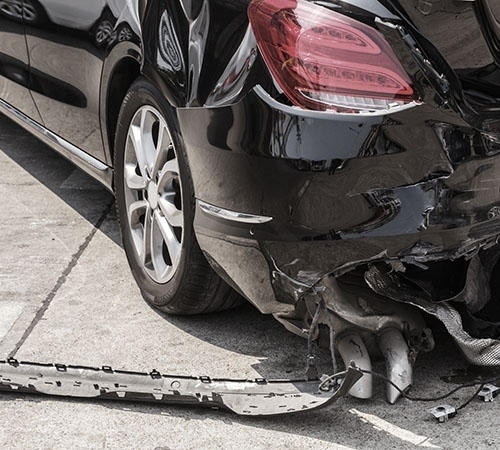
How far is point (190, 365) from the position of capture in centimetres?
370

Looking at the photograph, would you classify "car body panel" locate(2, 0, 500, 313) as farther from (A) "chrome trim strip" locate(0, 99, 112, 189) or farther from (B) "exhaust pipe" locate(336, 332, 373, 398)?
(A) "chrome trim strip" locate(0, 99, 112, 189)

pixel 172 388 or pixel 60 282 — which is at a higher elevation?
pixel 172 388

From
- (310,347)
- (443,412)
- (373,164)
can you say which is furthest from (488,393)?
(373,164)

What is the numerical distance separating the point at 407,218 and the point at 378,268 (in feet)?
1.35

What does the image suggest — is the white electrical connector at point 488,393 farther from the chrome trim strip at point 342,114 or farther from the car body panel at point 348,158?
the chrome trim strip at point 342,114

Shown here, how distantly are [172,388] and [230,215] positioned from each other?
57 cm

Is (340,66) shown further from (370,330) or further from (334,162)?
(370,330)

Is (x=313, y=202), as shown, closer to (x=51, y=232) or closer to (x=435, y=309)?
(x=435, y=309)

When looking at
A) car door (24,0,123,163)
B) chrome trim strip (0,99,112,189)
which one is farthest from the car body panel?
chrome trim strip (0,99,112,189)

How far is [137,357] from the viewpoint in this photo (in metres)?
3.76

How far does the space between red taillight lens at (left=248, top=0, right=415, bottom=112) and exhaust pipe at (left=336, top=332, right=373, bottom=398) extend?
82 cm

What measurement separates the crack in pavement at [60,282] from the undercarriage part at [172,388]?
0.89 feet

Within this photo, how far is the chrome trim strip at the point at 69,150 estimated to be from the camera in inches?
175

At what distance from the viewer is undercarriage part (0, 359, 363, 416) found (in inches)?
130
